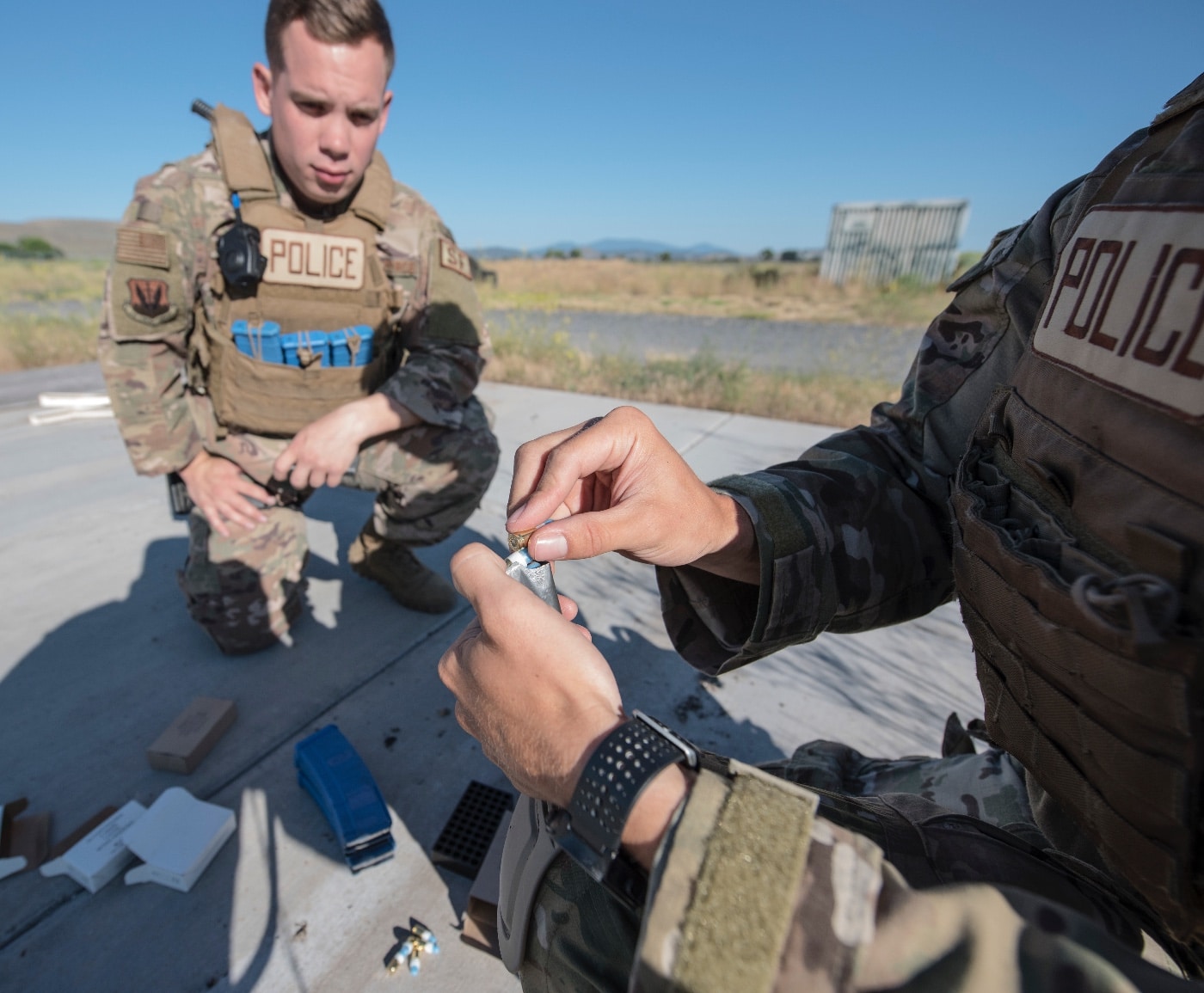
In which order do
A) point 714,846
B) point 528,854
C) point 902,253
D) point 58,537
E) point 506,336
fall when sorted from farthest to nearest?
point 902,253 < point 506,336 < point 58,537 < point 528,854 < point 714,846

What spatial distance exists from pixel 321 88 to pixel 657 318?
12499 millimetres

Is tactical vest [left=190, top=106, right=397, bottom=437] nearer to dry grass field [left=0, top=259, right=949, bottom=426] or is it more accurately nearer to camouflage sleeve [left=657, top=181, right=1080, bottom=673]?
camouflage sleeve [left=657, top=181, right=1080, bottom=673]

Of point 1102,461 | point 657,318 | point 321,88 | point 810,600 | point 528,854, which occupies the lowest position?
point 657,318

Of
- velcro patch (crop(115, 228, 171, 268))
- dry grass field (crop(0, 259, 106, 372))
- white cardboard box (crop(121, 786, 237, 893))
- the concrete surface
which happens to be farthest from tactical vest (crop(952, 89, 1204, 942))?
dry grass field (crop(0, 259, 106, 372))

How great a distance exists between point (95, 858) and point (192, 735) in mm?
323

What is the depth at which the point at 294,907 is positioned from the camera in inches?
48.4

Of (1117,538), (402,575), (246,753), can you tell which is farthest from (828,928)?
(402,575)

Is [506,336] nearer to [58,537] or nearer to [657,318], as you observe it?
[58,537]

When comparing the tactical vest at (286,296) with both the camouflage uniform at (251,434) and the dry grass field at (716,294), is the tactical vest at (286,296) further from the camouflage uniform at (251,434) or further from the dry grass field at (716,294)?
the dry grass field at (716,294)

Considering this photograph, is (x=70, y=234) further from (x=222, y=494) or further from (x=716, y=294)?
(x=222, y=494)

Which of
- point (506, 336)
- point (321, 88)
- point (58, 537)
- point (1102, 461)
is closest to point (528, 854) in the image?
point (1102, 461)

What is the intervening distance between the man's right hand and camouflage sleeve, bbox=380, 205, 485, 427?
55cm

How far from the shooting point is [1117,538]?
2.24 ft

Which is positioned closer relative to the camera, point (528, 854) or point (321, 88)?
point (528, 854)
